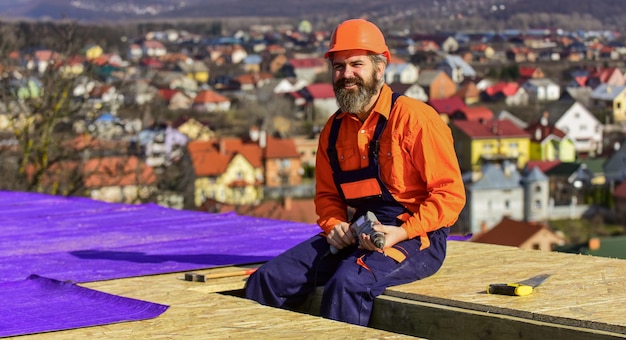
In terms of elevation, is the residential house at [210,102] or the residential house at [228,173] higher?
the residential house at [210,102]

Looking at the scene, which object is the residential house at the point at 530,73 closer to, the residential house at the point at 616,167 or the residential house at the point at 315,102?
the residential house at the point at 315,102

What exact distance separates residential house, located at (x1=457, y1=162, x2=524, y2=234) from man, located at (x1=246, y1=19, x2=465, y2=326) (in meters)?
42.4

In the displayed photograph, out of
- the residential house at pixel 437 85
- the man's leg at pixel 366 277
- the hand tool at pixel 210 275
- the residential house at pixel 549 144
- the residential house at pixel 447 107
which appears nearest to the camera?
the man's leg at pixel 366 277

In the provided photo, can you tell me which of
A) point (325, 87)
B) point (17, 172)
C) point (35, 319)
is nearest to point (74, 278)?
point (35, 319)

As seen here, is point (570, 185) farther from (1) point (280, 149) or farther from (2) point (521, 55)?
(2) point (521, 55)

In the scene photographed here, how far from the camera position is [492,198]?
50.1m

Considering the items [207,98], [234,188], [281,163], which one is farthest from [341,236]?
[207,98]

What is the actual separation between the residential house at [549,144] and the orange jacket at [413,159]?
192 ft

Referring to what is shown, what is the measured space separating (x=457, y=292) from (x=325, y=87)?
82.6 m

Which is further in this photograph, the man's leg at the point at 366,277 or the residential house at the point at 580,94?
the residential house at the point at 580,94

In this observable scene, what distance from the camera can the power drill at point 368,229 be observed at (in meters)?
5.41

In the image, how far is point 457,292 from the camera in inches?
204

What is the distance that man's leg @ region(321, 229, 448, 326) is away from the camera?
17.3ft

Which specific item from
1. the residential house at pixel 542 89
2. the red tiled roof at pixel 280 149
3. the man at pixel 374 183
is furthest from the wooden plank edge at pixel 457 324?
the residential house at pixel 542 89
